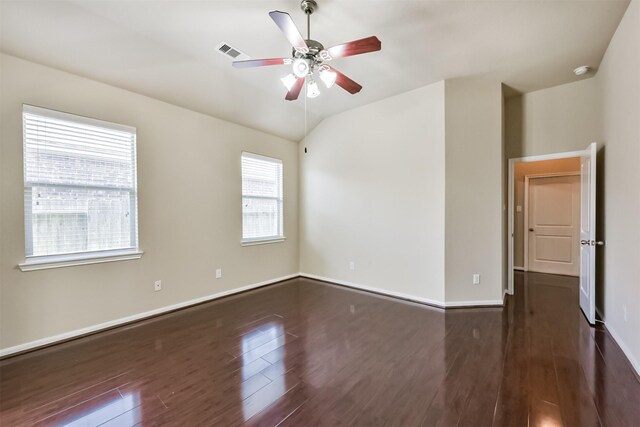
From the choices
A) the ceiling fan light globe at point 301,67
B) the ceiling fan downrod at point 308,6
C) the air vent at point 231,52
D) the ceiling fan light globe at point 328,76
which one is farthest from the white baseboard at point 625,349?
the air vent at point 231,52

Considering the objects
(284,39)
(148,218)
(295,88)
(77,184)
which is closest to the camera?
(295,88)

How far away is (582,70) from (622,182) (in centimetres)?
158

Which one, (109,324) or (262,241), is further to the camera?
(262,241)

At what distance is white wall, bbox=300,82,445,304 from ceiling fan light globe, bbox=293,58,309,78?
2220 millimetres

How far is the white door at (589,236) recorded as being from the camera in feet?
9.62

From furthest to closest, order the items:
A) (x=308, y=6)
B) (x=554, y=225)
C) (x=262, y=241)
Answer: (x=554, y=225), (x=262, y=241), (x=308, y=6)

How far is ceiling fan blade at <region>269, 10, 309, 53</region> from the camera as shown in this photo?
1.64 meters

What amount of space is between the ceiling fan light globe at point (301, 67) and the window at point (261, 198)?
251cm

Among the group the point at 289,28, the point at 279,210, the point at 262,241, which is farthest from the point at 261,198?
the point at 289,28

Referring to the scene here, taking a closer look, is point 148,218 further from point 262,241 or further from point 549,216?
point 549,216

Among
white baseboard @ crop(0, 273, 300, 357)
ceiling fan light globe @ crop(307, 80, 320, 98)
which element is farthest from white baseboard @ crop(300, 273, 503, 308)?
ceiling fan light globe @ crop(307, 80, 320, 98)

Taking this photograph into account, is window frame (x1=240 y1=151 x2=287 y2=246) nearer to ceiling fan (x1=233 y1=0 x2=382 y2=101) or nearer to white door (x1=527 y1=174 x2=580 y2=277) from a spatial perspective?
ceiling fan (x1=233 y1=0 x2=382 y2=101)

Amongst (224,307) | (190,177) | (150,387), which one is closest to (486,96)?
(190,177)

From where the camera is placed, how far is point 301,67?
2041mm
